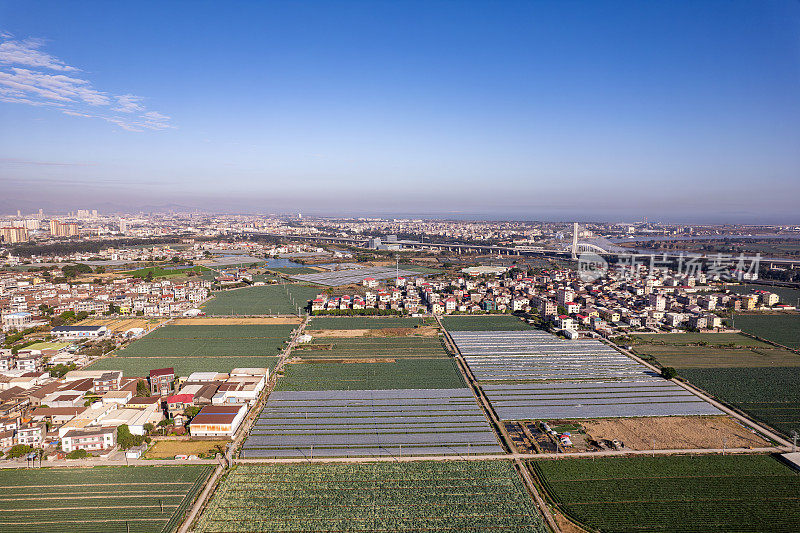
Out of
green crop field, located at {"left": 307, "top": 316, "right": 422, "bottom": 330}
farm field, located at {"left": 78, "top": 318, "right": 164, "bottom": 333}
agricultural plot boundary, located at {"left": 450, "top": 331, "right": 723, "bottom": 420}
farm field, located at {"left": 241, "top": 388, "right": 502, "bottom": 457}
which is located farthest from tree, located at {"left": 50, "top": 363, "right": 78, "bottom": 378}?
agricultural plot boundary, located at {"left": 450, "top": 331, "right": 723, "bottom": 420}

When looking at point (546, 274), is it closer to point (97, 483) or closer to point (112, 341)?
point (112, 341)

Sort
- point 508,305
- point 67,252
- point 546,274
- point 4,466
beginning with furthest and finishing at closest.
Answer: point 67,252, point 546,274, point 508,305, point 4,466

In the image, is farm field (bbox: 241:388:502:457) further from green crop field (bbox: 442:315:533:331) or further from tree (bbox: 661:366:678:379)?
green crop field (bbox: 442:315:533:331)

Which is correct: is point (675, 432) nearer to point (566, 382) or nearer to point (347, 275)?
point (566, 382)

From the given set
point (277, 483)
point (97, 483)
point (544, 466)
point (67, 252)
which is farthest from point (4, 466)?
point (67, 252)

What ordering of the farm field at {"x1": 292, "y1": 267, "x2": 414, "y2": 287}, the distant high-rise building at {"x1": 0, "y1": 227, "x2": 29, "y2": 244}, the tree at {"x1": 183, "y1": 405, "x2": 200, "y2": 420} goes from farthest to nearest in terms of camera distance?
the distant high-rise building at {"x1": 0, "y1": 227, "x2": 29, "y2": 244}
the farm field at {"x1": 292, "y1": 267, "x2": 414, "y2": 287}
the tree at {"x1": 183, "y1": 405, "x2": 200, "y2": 420}

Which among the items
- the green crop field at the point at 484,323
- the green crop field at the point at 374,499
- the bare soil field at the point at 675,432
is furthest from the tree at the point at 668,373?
the green crop field at the point at 374,499
